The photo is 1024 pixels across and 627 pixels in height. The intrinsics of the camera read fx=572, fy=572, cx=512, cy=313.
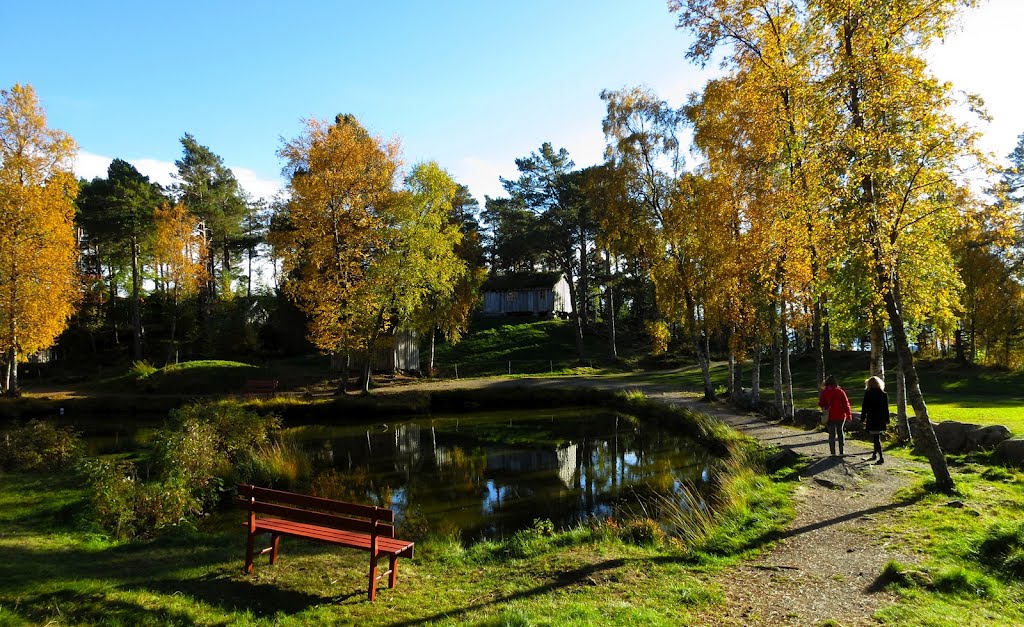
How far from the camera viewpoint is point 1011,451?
10.1m

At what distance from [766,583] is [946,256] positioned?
8937 mm

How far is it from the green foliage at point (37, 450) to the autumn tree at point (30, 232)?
14.3m

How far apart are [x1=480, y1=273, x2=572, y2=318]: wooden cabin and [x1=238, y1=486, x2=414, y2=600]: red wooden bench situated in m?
43.3

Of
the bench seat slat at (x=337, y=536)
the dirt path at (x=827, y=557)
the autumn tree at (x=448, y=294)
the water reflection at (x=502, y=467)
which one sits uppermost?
the autumn tree at (x=448, y=294)

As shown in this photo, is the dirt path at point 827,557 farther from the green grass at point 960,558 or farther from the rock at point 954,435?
the rock at point 954,435

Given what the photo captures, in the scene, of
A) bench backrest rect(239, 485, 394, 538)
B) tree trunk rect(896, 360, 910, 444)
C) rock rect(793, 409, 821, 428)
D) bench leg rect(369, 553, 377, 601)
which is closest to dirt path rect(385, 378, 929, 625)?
tree trunk rect(896, 360, 910, 444)

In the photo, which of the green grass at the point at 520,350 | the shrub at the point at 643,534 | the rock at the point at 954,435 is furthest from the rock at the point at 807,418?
the green grass at the point at 520,350

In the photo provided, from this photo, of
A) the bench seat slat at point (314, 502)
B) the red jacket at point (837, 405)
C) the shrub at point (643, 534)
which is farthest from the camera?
the red jacket at point (837, 405)

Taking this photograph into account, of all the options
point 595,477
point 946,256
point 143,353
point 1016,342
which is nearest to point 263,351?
point 143,353

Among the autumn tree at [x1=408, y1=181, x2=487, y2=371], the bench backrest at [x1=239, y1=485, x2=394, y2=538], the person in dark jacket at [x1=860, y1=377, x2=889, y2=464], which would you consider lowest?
the bench backrest at [x1=239, y1=485, x2=394, y2=538]


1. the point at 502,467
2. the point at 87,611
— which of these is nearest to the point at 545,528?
the point at 502,467

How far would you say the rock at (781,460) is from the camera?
11.4 meters

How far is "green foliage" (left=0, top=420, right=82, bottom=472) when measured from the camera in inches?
492

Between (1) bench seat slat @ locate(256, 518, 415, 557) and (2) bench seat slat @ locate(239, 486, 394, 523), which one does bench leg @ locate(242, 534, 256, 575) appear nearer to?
(1) bench seat slat @ locate(256, 518, 415, 557)
